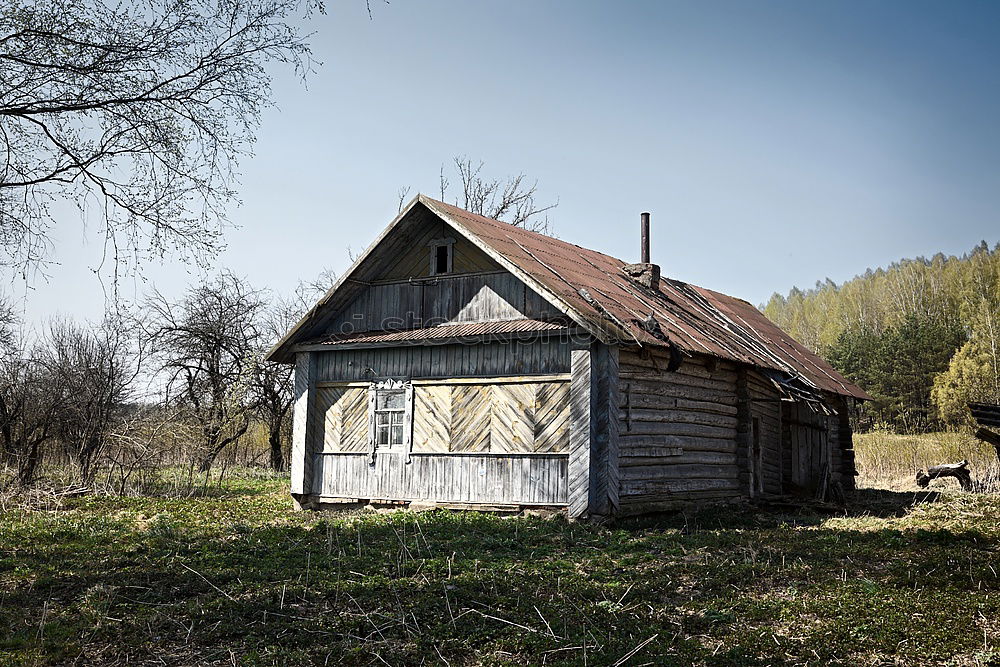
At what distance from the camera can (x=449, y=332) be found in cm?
1630

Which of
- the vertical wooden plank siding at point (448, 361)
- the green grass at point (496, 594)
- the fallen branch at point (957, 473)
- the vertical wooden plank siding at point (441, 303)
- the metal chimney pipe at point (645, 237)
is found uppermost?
the metal chimney pipe at point (645, 237)

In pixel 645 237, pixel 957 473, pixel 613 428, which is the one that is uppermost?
pixel 645 237

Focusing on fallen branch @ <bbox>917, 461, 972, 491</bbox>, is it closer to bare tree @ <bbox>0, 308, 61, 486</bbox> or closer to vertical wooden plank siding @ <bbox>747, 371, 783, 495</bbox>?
vertical wooden plank siding @ <bbox>747, 371, 783, 495</bbox>

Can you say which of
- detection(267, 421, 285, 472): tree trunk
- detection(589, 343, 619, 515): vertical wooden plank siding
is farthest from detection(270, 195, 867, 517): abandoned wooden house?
detection(267, 421, 285, 472): tree trunk

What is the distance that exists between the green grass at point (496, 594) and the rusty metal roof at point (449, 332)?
340 cm

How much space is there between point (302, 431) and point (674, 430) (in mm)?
7442

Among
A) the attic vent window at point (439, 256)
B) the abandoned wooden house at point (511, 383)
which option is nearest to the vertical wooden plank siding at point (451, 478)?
the abandoned wooden house at point (511, 383)

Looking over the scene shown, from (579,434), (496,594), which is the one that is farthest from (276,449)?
(496,594)

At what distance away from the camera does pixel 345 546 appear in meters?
11.9

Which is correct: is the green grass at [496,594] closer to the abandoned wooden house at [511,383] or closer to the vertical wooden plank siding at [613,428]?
the vertical wooden plank siding at [613,428]

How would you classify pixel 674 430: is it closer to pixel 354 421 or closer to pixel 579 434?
pixel 579 434

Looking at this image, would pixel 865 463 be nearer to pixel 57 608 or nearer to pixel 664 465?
pixel 664 465

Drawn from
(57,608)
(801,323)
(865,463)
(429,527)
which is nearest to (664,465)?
(429,527)

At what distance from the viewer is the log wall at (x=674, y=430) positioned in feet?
49.6
